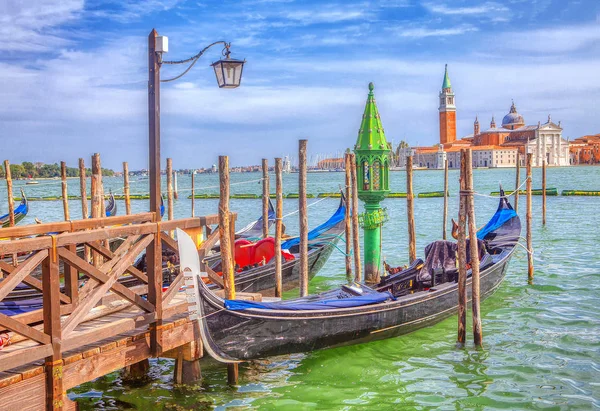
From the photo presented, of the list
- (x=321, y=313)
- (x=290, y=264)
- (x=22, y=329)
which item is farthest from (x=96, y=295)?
(x=290, y=264)

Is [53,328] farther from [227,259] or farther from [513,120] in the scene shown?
[513,120]

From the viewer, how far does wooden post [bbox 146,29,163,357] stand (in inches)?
185

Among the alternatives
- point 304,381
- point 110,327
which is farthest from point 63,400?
point 304,381

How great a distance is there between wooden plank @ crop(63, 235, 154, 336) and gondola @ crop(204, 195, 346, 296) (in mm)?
1800

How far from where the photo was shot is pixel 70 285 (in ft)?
16.3

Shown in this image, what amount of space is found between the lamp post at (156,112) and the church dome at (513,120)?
343 feet

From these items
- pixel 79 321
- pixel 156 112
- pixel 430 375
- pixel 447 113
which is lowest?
pixel 430 375

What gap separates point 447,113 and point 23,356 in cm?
10359

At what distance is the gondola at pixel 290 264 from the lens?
8.15 metres

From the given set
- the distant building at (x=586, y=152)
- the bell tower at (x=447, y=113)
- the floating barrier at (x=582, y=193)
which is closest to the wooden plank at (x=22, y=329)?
the floating barrier at (x=582, y=193)

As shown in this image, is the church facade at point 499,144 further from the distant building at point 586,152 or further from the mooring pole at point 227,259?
the mooring pole at point 227,259

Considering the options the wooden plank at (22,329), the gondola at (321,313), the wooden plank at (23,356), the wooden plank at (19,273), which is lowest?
the gondola at (321,313)

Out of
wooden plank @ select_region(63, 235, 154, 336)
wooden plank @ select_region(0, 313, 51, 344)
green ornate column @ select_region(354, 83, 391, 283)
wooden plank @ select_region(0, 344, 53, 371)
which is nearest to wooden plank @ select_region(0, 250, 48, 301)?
wooden plank @ select_region(0, 313, 51, 344)

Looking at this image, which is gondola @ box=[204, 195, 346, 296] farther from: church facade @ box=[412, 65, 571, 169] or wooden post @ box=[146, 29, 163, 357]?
church facade @ box=[412, 65, 571, 169]
